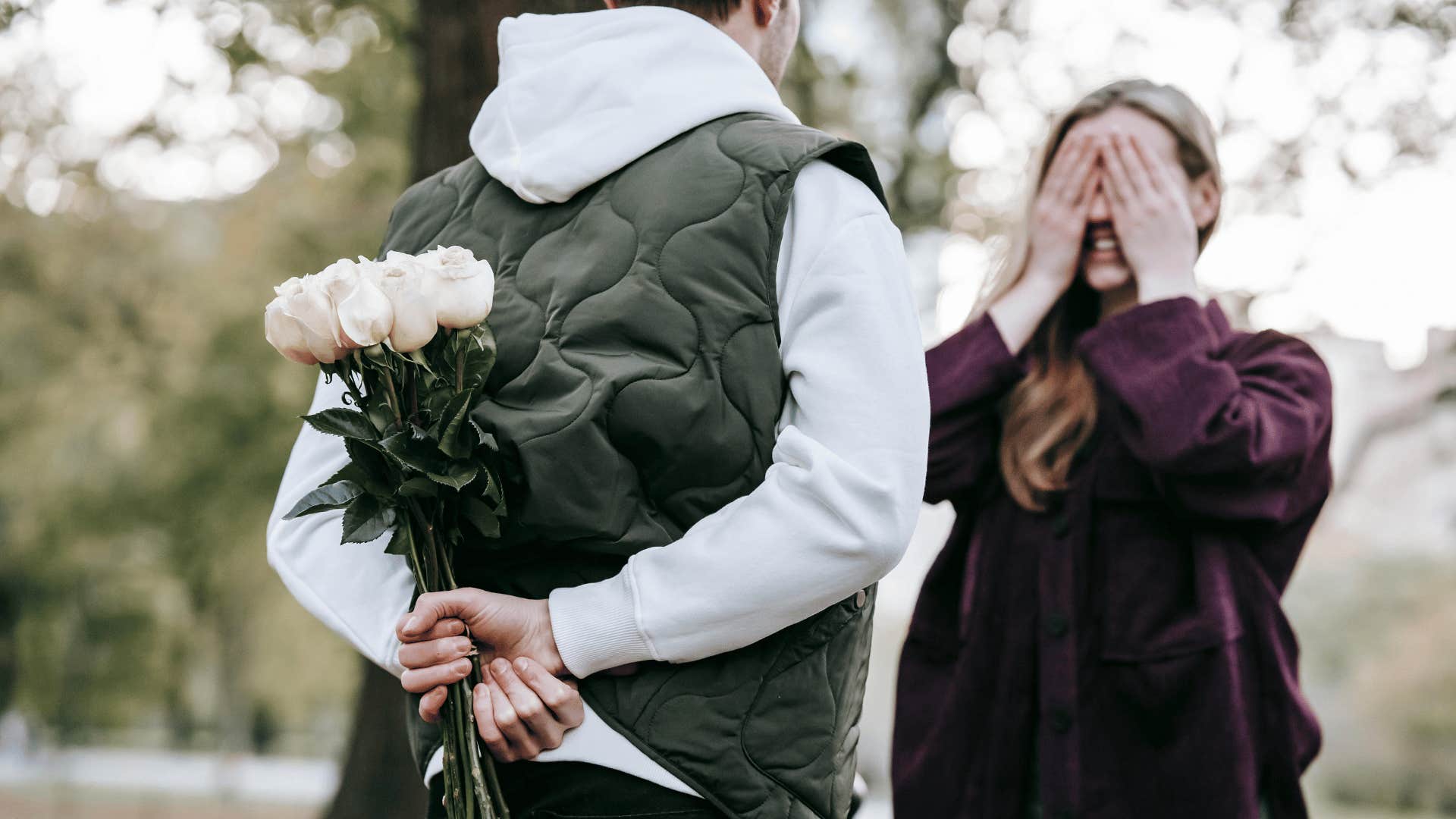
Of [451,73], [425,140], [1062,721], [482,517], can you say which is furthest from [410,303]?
[425,140]

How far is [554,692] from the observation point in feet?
4.82

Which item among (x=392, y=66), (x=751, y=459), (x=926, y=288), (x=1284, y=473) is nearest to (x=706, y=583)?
(x=751, y=459)

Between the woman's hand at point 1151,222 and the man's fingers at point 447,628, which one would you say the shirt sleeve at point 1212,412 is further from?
the man's fingers at point 447,628

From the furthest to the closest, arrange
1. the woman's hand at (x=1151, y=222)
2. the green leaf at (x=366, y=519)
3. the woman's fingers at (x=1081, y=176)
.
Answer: the woman's fingers at (x=1081, y=176), the woman's hand at (x=1151, y=222), the green leaf at (x=366, y=519)

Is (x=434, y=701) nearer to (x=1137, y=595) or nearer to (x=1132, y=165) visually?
(x=1137, y=595)

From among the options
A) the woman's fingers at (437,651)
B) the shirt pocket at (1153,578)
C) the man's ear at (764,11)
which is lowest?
the shirt pocket at (1153,578)

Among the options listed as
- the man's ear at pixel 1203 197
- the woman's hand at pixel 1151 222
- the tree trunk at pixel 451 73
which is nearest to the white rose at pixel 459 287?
the woman's hand at pixel 1151 222

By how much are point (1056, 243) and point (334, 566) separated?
164cm

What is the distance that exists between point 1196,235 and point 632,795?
1.83 metres

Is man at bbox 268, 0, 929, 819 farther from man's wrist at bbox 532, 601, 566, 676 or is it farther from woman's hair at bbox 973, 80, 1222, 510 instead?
woman's hair at bbox 973, 80, 1222, 510

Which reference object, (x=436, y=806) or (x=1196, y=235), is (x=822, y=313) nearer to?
(x=436, y=806)

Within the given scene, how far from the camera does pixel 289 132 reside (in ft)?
27.5

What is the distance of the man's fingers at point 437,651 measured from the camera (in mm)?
1479

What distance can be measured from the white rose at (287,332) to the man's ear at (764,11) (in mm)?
763
